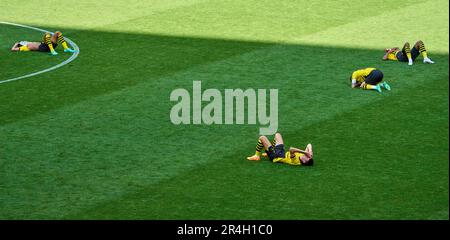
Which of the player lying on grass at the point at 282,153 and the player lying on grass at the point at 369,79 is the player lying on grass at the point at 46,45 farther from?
the player lying on grass at the point at 282,153

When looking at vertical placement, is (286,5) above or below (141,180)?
Answer: above

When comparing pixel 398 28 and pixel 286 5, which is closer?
pixel 398 28

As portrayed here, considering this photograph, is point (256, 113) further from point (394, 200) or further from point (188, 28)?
point (188, 28)

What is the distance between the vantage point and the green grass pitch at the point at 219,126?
16.5 m

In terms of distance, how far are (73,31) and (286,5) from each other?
6916 millimetres

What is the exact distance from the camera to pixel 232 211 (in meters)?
15.9

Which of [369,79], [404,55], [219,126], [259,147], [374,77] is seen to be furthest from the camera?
[404,55]

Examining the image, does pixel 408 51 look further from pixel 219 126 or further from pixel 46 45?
pixel 46 45

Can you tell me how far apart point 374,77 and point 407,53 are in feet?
8.68

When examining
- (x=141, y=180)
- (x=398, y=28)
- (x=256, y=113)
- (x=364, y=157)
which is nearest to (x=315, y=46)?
(x=398, y=28)

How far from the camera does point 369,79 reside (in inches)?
893

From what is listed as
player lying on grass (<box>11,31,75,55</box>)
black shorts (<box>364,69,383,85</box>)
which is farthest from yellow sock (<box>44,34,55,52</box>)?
black shorts (<box>364,69,383,85</box>)

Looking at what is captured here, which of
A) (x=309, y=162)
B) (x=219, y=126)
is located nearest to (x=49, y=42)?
(x=219, y=126)

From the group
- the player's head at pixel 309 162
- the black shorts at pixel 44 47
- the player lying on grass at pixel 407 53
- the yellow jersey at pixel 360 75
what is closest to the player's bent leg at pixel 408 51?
the player lying on grass at pixel 407 53
